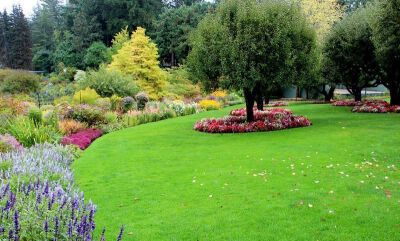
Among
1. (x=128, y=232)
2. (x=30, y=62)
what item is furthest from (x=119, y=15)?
(x=128, y=232)

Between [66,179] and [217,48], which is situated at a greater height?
[217,48]

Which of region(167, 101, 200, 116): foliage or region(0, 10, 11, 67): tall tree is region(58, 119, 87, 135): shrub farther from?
region(0, 10, 11, 67): tall tree

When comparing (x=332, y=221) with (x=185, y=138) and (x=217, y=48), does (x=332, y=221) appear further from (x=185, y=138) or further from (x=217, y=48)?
(x=217, y=48)

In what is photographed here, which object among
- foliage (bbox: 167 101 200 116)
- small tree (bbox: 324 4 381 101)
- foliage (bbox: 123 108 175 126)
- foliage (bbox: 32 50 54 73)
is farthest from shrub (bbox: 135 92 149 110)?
foliage (bbox: 32 50 54 73)

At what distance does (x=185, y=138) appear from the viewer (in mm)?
10602

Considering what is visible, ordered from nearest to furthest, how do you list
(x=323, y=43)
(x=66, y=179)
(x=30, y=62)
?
(x=66, y=179)
(x=323, y=43)
(x=30, y=62)

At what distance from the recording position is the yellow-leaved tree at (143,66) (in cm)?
2295

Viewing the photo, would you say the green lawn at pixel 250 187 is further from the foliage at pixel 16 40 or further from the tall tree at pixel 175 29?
the foliage at pixel 16 40

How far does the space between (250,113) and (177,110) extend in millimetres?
6906

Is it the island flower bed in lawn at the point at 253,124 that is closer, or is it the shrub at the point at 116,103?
the island flower bed in lawn at the point at 253,124

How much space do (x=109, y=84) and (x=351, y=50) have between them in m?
13.6

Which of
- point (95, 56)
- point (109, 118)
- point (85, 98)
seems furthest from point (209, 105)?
point (95, 56)

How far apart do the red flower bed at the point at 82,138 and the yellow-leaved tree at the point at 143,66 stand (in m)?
11.0

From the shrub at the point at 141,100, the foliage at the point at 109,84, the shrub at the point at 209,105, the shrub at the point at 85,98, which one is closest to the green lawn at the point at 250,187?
the shrub at the point at 85,98
